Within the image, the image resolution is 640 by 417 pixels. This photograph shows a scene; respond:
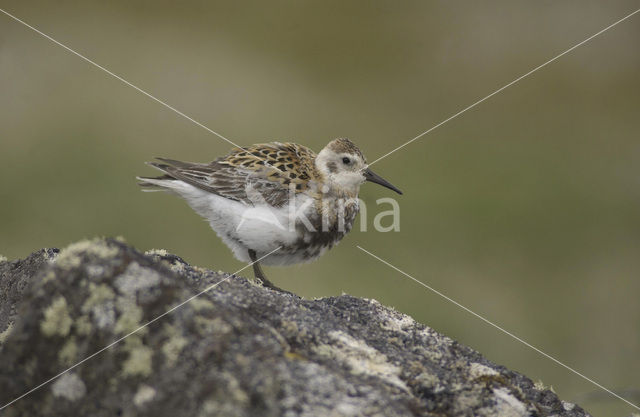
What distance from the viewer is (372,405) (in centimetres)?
437

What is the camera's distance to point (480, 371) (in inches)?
229

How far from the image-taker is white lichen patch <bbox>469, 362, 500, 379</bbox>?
5.76 meters

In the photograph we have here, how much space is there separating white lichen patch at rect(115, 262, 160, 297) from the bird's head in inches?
223

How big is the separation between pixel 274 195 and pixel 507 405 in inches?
198

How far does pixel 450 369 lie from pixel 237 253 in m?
4.83

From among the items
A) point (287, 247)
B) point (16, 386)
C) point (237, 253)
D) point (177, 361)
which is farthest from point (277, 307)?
point (237, 253)

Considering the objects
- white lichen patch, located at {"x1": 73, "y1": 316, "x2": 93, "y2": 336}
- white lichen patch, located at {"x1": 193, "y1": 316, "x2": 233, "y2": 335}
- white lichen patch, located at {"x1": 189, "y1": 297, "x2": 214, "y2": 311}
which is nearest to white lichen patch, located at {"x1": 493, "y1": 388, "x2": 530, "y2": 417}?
white lichen patch, located at {"x1": 193, "y1": 316, "x2": 233, "y2": 335}

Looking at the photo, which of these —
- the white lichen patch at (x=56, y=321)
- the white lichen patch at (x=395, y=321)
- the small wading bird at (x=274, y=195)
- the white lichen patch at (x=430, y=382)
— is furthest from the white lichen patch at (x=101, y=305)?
the small wading bird at (x=274, y=195)

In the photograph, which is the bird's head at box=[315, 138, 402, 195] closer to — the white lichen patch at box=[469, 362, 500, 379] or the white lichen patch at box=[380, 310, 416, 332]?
the white lichen patch at box=[380, 310, 416, 332]

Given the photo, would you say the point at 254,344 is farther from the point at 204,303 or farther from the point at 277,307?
the point at 277,307

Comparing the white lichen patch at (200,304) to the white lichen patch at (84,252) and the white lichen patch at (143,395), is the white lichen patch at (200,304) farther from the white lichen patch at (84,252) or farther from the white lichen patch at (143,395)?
the white lichen patch at (84,252)

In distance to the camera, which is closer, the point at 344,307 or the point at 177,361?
the point at 177,361

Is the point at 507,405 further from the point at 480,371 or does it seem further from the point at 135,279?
the point at 135,279

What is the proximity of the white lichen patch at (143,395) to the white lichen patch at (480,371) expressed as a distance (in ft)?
9.13
